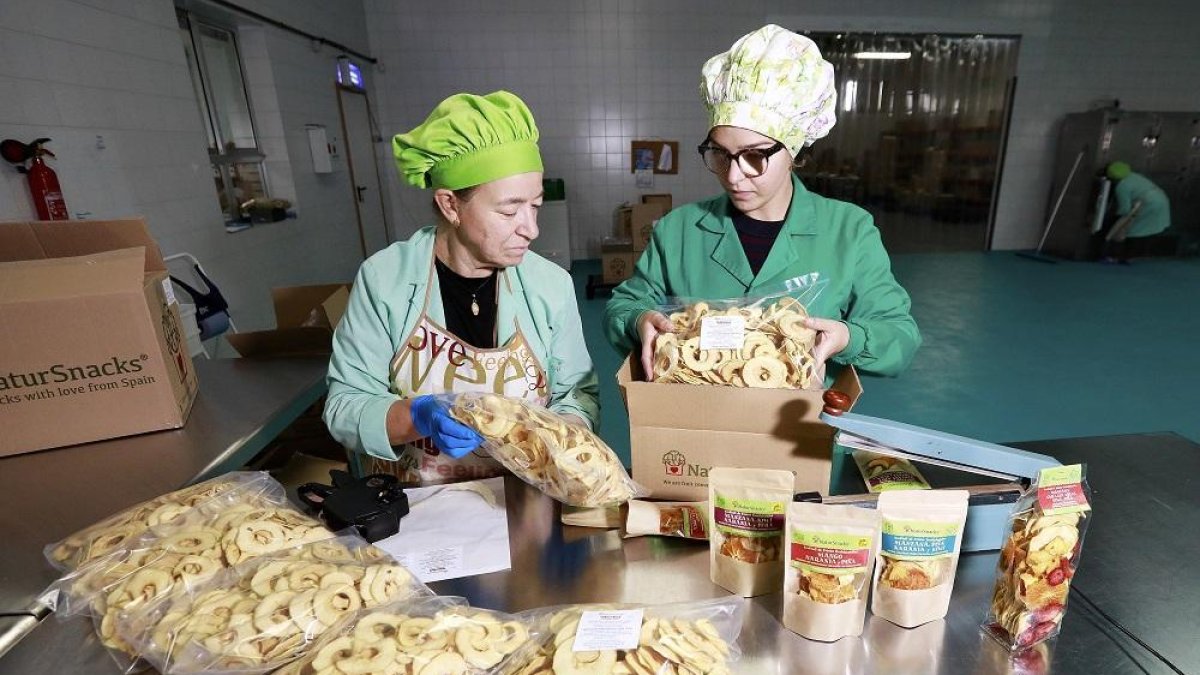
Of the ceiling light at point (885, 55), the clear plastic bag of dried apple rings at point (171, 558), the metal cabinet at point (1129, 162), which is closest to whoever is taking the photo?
the clear plastic bag of dried apple rings at point (171, 558)

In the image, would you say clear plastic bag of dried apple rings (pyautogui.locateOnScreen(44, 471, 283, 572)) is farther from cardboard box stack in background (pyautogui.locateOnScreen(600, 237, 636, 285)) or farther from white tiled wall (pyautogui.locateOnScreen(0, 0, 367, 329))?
cardboard box stack in background (pyautogui.locateOnScreen(600, 237, 636, 285))

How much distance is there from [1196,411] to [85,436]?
15.3 feet

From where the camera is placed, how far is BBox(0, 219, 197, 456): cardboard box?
1.23m

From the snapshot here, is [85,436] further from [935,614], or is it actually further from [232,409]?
[935,614]

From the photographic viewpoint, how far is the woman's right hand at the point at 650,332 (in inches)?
39.9

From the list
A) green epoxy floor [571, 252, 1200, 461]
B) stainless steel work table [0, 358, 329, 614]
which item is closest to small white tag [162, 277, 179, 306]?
stainless steel work table [0, 358, 329, 614]

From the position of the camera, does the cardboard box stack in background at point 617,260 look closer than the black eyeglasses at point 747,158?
No

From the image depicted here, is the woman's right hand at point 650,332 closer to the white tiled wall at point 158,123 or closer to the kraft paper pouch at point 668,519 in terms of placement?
the kraft paper pouch at point 668,519

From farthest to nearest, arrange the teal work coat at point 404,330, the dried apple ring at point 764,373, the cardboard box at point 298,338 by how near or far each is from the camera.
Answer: the cardboard box at point 298,338 → the teal work coat at point 404,330 → the dried apple ring at point 764,373

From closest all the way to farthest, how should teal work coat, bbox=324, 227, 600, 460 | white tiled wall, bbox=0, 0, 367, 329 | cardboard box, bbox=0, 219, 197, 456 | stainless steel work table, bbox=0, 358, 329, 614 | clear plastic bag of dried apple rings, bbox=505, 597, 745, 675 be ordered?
clear plastic bag of dried apple rings, bbox=505, 597, 745, 675
stainless steel work table, bbox=0, 358, 329, 614
teal work coat, bbox=324, 227, 600, 460
cardboard box, bbox=0, 219, 197, 456
white tiled wall, bbox=0, 0, 367, 329

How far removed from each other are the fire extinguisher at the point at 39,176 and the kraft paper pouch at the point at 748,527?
269 cm

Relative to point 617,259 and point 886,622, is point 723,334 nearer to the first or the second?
point 886,622

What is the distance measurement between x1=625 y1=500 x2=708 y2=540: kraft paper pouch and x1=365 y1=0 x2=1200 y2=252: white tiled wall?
19.9 ft

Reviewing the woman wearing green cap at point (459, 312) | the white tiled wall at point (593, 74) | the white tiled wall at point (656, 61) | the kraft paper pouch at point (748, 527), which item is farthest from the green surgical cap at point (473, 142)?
the white tiled wall at point (656, 61)
